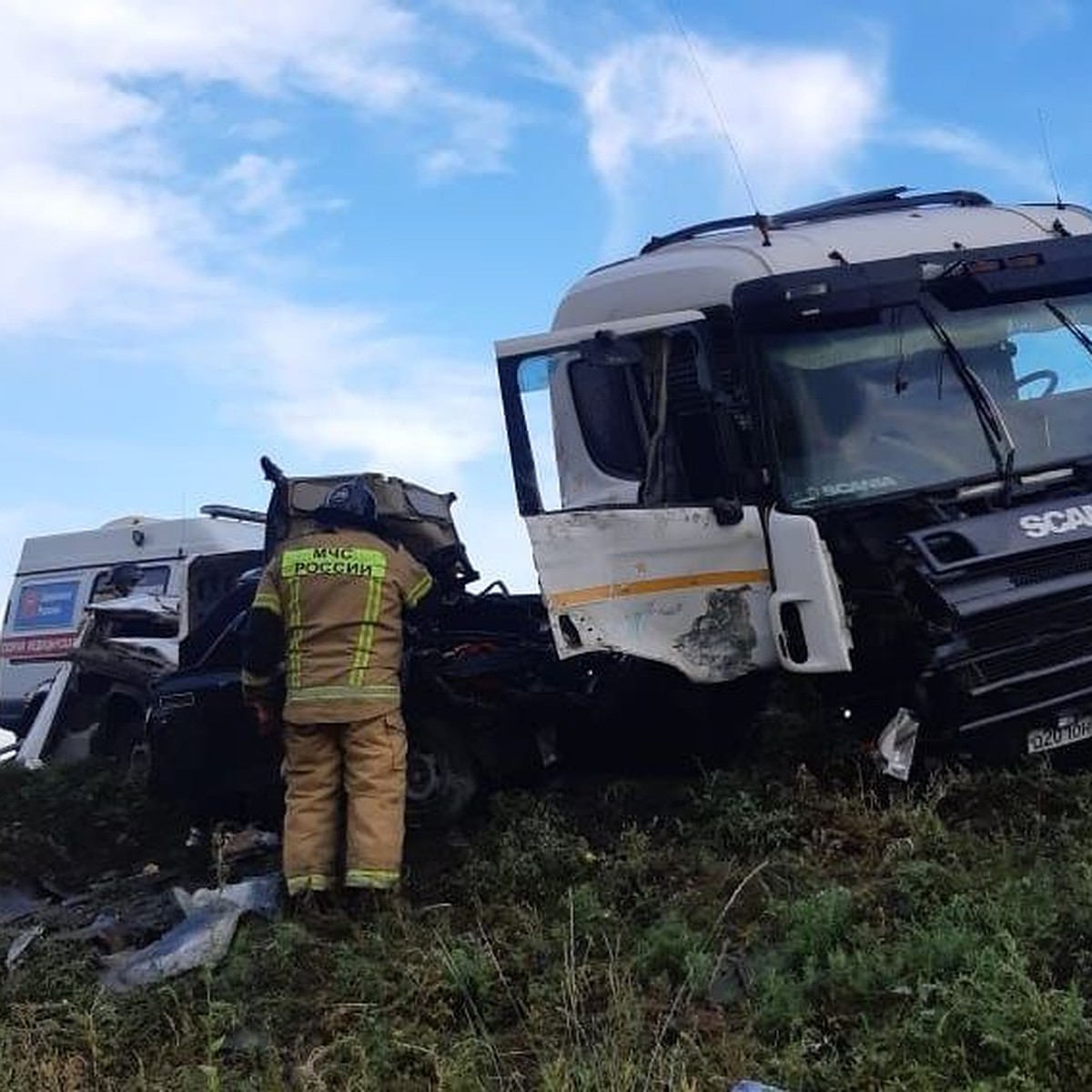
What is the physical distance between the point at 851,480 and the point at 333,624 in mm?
2215

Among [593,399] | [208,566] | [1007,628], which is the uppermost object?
[208,566]

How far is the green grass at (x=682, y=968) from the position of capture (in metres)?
3.85

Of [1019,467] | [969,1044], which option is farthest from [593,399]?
[969,1044]

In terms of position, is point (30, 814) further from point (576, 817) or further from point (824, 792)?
point (824, 792)

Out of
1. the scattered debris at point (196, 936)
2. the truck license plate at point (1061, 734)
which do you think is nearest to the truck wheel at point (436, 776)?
the scattered debris at point (196, 936)

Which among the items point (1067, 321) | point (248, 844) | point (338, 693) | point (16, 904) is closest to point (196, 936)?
point (338, 693)

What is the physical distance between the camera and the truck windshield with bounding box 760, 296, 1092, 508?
19.8 feet

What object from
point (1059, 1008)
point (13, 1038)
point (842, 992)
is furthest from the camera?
point (13, 1038)

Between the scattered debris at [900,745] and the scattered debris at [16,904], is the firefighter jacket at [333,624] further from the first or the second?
the scattered debris at [16,904]

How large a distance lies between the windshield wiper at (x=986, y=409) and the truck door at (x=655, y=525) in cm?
98

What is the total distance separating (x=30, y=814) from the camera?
9039 mm

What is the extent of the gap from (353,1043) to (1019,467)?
3487mm

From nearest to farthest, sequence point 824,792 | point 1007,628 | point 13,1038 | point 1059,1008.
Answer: point 1059,1008 < point 13,1038 < point 1007,628 < point 824,792

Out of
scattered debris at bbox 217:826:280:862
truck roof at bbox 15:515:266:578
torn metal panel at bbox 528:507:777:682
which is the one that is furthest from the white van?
torn metal panel at bbox 528:507:777:682
